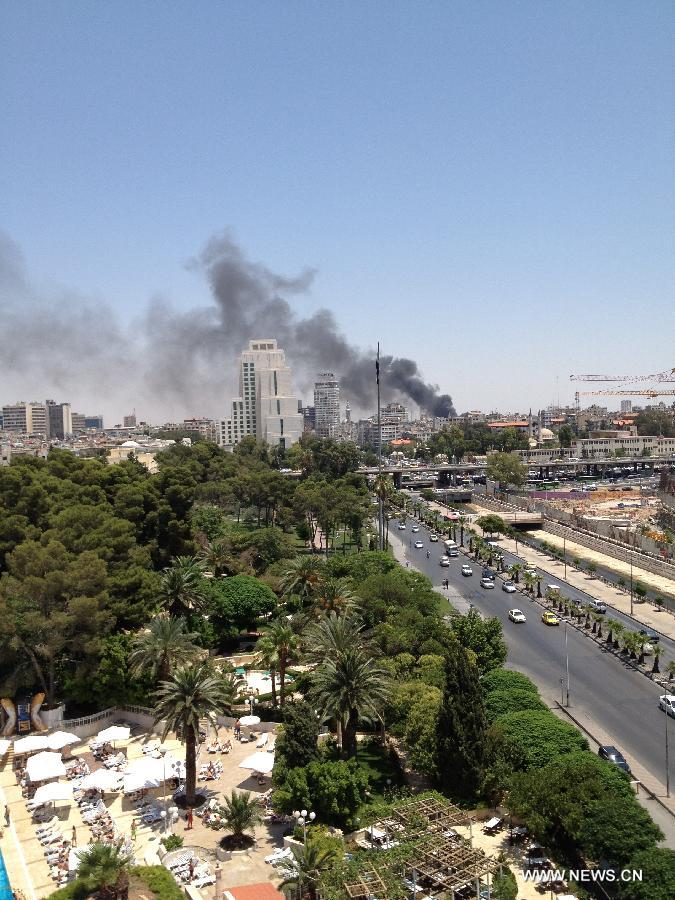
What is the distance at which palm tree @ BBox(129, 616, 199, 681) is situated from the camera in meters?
32.8

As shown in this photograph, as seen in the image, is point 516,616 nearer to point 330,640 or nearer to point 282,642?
point 282,642

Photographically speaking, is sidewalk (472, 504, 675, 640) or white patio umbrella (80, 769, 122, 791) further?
sidewalk (472, 504, 675, 640)

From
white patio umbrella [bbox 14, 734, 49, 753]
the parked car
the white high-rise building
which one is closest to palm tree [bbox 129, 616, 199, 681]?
white patio umbrella [bbox 14, 734, 49, 753]

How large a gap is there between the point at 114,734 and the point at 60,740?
211 centimetres

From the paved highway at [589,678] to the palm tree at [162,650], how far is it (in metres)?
17.3

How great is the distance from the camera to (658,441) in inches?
7288

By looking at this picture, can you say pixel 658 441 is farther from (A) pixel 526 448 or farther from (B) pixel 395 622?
(B) pixel 395 622

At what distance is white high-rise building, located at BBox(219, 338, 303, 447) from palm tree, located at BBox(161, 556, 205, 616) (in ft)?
401

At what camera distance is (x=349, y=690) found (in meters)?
27.8

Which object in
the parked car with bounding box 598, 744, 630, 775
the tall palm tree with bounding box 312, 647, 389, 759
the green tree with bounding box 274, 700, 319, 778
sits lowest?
the parked car with bounding box 598, 744, 630, 775

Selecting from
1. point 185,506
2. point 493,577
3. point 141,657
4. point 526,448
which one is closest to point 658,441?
point 526,448

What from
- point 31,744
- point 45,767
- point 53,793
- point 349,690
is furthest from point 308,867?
point 31,744

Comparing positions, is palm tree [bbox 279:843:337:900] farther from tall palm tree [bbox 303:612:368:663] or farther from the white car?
the white car

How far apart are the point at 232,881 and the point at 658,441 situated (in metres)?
182
